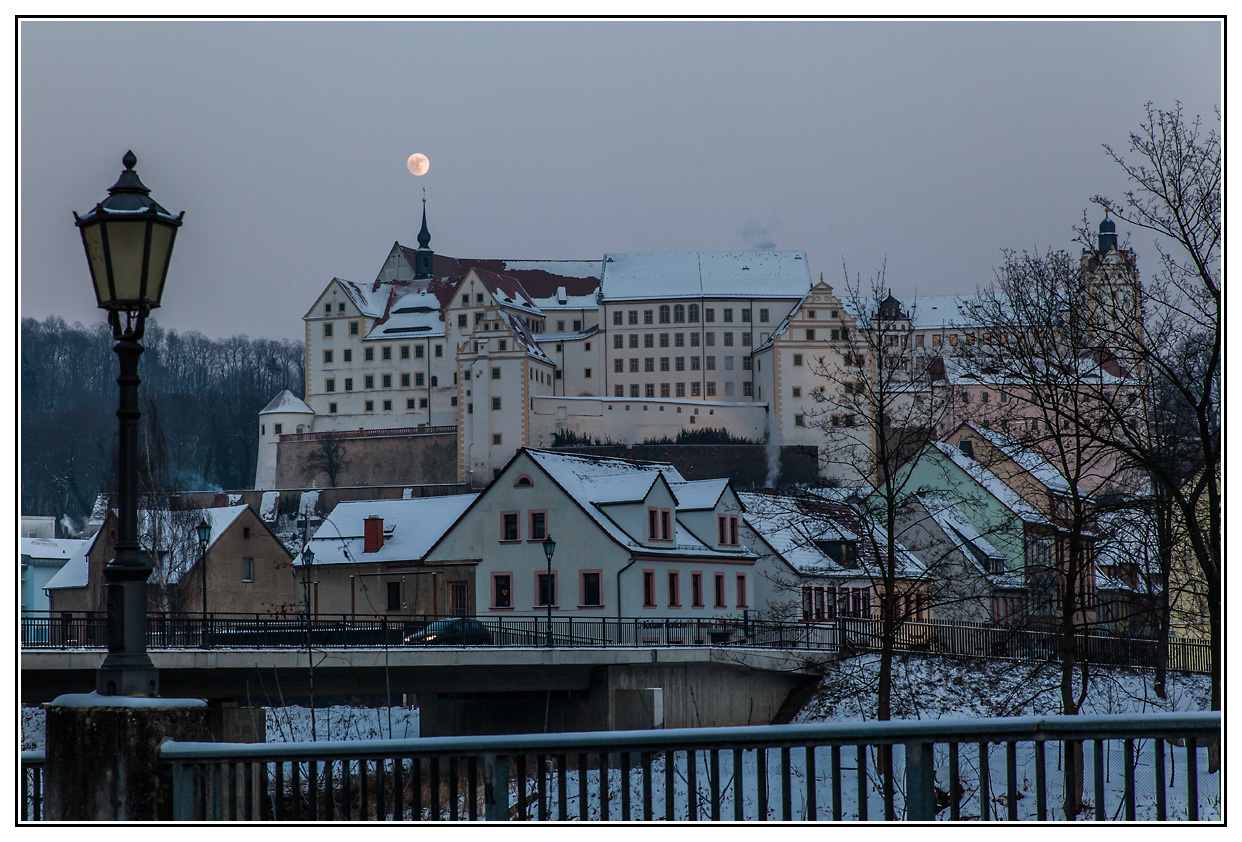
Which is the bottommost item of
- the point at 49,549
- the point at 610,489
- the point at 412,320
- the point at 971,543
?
the point at 49,549

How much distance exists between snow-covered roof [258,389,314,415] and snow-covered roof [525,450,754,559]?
2914 inches

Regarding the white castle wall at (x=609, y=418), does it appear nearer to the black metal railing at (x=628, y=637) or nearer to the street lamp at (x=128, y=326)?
the black metal railing at (x=628, y=637)

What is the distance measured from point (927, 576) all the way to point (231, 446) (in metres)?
106

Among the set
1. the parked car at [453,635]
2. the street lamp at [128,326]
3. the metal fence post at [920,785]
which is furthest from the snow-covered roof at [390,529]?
the metal fence post at [920,785]

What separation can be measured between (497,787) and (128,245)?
11.0ft

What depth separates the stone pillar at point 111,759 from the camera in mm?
6445

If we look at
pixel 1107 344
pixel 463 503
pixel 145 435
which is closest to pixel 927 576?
pixel 1107 344

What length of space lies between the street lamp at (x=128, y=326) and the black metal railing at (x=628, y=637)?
21701 millimetres

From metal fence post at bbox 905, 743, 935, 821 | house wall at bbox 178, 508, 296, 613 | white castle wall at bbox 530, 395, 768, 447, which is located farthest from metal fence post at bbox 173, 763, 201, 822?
white castle wall at bbox 530, 395, 768, 447

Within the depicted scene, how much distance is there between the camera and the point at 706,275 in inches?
4852

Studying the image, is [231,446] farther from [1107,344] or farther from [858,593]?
[1107,344]

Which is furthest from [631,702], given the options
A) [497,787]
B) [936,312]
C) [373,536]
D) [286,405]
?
[936,312]

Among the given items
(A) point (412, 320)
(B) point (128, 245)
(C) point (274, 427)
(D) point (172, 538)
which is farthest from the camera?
(A) point (412, 320)

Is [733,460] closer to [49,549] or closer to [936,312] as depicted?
[936,312]
